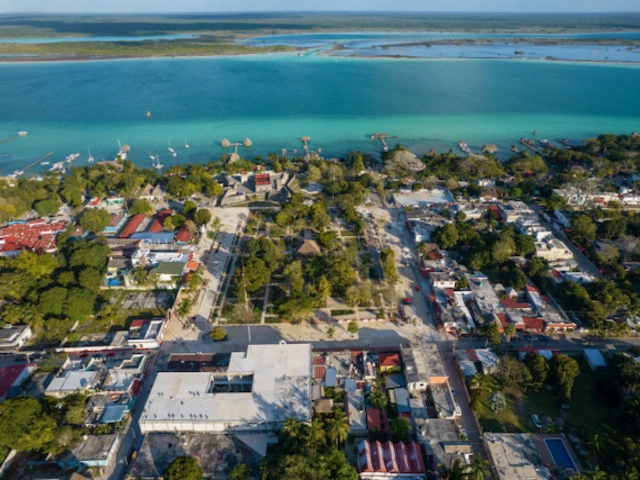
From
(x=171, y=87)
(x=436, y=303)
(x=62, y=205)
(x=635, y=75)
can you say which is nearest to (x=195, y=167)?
(x=62, y=205)

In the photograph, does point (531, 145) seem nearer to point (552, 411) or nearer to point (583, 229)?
point (583, 229)

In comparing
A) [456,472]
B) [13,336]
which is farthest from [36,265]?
[456,472]

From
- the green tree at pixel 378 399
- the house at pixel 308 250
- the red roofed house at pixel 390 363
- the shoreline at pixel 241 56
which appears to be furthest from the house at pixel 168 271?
the shoreline at pixel 241 56

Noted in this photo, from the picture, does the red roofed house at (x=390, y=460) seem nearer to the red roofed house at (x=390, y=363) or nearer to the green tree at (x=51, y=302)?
the red roofed house at (x=390, y=363)

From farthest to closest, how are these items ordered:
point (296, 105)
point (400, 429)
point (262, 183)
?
point (296, 105), point (262, 183), point (400, 429)

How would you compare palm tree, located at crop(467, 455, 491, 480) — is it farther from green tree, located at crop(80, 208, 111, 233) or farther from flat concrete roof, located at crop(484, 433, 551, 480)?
green tree, located at crop(80, 208, 111, 233)

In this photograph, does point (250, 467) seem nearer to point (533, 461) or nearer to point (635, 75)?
point (533, 461)

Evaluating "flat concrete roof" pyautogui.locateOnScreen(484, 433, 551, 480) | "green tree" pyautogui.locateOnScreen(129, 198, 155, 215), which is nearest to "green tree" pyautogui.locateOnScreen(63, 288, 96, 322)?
"green tree" pyautogui.locateOnScreen(129, 198, 155, 215)
